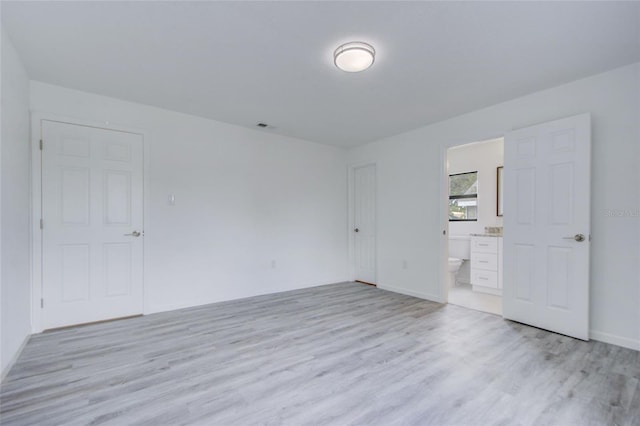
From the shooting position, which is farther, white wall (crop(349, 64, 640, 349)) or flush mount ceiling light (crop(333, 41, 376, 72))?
white wall (crop(349, 64, 640, 349))

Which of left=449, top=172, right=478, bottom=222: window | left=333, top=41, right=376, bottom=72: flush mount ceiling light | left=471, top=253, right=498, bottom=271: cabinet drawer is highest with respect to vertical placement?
left=333, top=41, right=376, bottom=72: flush mount ceiling light

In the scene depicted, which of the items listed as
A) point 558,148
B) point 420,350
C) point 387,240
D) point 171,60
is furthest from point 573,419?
point 171,60

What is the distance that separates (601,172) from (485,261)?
6.87 ft

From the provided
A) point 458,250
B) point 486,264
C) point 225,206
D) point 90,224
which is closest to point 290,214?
point 225,206

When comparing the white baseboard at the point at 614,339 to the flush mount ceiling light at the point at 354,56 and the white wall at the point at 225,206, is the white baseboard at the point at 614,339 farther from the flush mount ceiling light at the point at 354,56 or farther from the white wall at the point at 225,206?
the white wall at the point at 225,206

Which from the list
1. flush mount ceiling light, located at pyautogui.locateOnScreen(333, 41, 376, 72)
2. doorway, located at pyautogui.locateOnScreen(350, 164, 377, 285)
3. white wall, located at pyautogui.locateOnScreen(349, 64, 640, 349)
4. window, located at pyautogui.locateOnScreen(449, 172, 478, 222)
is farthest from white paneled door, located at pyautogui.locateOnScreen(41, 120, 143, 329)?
window, located at pyautogui.locateOnScreen(449, 172, 478, 222)

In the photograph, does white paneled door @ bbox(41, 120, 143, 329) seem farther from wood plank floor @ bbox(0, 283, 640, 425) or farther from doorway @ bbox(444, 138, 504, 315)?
doorway @ bbox(444, 138, 504, 315)

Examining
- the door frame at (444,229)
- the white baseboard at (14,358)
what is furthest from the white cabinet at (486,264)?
the white baseboard at (14,358)

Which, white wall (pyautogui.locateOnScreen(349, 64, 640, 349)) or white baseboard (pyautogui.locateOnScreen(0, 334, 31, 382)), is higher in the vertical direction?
white wall (pyautogui.locateOnScreen(349, 64, 640, 349))

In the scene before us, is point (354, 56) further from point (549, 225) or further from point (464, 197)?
point (464, 197)

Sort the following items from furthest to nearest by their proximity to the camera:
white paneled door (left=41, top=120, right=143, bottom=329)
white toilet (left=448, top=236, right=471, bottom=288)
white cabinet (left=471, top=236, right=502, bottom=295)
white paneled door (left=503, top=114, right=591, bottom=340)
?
Result: white toilet (left=448, top=236, right=471, bottom=288)
white cabinet (left=471, top=236, right=502, bottom=295)
white paneled door (left=41, top=120, right=143, bottom=329)
white paneled door (left=503, top=114, right=591, bottom=340)

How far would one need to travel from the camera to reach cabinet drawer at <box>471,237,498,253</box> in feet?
14.5

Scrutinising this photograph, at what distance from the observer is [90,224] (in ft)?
10.4

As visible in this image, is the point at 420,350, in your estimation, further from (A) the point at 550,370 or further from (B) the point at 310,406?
(B) the point at 310,406
